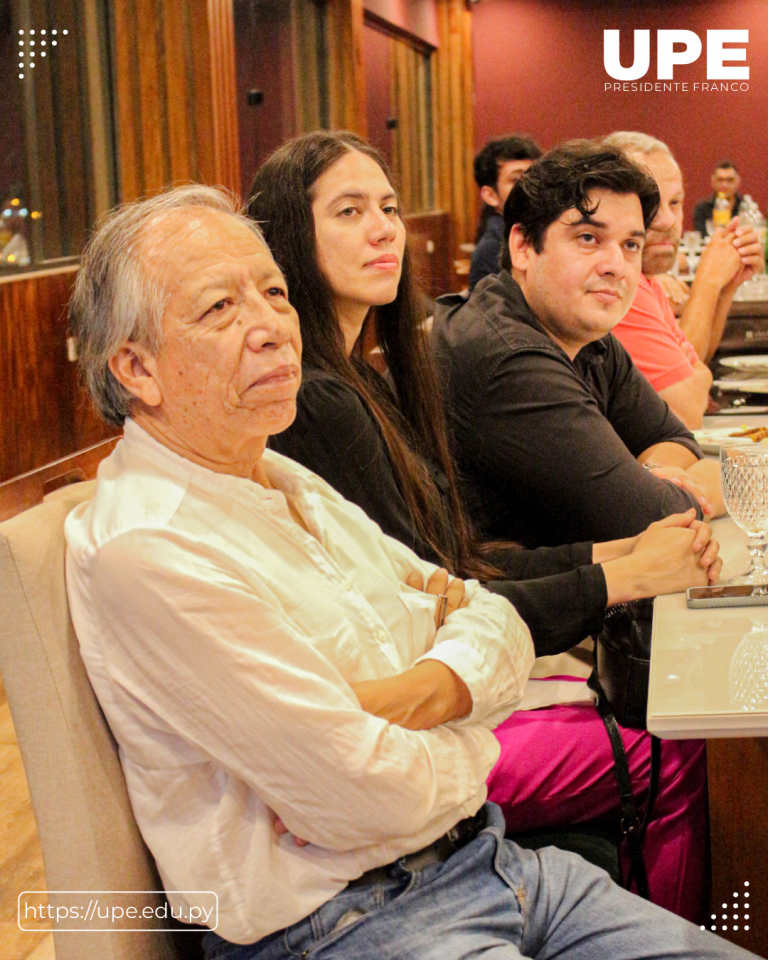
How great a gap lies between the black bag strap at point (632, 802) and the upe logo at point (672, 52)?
9892mm

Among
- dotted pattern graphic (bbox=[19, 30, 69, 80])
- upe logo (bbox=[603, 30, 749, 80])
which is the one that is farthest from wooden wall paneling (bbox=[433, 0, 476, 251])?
dotted pattern graphic (bbox=[19, 30, 69, 80])

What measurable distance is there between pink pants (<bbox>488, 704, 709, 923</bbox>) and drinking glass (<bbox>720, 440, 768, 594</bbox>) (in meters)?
0.28

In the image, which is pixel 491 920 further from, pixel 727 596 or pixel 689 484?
pixel 689 484

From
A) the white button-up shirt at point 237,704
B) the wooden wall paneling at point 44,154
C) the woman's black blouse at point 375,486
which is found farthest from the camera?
the wooden wall paneling at point 44,154

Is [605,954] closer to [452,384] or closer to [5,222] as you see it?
[452,384]

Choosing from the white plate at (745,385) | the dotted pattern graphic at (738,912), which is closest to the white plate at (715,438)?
the white plate at (745,385)

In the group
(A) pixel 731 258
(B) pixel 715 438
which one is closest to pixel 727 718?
(B) pixel 715 438

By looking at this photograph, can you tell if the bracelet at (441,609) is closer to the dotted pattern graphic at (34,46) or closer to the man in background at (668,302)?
the man in background at (668,302)

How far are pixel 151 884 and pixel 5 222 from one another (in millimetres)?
2951

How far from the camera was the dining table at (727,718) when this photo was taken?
1058mm

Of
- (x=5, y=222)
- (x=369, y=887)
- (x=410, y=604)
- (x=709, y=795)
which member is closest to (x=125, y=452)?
(x=410, y=604)

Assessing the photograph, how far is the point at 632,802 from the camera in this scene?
57.6 inches

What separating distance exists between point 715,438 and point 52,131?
264 cm

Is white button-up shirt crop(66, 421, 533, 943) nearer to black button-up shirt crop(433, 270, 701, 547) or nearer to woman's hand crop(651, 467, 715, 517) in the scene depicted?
black button-up shirt crop(433, 270, 701, 547)
